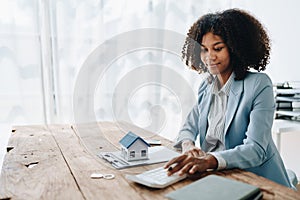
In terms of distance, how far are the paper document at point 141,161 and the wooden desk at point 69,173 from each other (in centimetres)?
3

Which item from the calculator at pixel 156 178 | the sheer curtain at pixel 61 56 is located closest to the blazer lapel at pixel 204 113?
the calculator at pixel 156 178

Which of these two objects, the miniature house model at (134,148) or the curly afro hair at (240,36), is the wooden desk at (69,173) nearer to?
the miniature house model at (134,148)

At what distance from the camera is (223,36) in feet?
4.02

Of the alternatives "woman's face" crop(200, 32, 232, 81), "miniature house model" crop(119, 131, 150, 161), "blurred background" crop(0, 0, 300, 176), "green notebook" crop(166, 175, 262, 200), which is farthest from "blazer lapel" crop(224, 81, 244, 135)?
"blurred background" crop(0, 0, 300, 176)

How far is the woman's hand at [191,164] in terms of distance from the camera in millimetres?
858

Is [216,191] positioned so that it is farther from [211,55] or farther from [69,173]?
[211,55]

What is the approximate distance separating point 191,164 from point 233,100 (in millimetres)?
423

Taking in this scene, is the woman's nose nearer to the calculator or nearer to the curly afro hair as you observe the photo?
the curly afro hair

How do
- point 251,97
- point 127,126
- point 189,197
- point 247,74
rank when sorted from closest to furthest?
1. point 189,197
2. point 251,97
3. point 247,74
4. point 127,126

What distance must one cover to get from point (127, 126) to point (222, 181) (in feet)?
2.90

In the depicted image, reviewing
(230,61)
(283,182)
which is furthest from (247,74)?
(283,182)

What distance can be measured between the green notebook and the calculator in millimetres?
67

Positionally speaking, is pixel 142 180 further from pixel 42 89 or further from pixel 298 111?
pixel 298 111

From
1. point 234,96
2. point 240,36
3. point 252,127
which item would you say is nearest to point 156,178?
point 252,127
